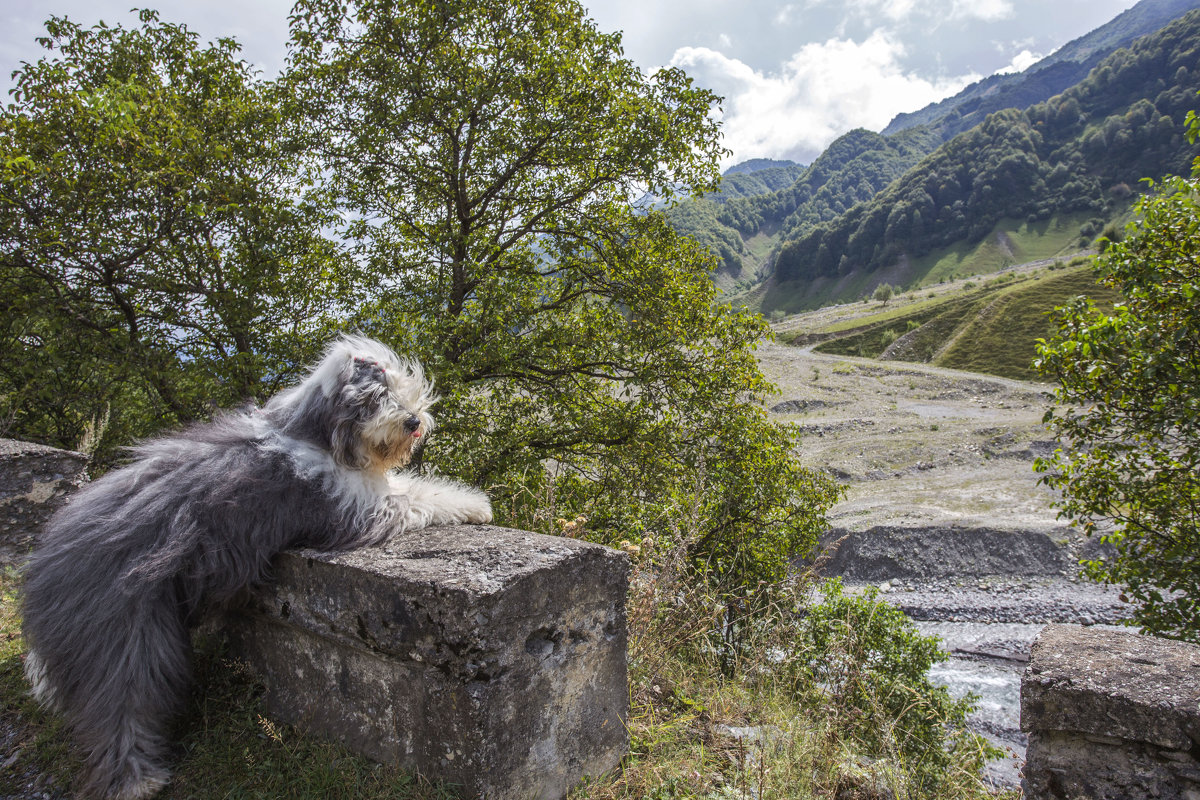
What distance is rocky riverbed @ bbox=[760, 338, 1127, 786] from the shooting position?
18.6m

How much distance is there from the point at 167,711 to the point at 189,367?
20.4 ft

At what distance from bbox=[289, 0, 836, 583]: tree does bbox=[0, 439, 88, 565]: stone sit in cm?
394

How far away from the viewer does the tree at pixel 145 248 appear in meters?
7.18

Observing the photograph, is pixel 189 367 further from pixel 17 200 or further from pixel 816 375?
pixel 816 375

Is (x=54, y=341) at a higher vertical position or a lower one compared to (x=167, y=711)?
higher

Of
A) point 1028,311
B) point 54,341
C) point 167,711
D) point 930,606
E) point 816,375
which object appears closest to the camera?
point 167,711

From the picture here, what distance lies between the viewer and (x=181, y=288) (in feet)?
27.6

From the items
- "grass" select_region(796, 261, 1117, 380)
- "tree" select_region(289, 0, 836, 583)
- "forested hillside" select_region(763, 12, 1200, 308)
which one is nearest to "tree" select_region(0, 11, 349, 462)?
"tree" select_region(289, 0, 836, 583)

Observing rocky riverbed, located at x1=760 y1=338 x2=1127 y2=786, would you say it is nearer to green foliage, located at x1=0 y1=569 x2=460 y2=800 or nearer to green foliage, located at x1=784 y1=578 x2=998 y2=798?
green foliage, located at x1=784 y1=578 x2=998 y2=798

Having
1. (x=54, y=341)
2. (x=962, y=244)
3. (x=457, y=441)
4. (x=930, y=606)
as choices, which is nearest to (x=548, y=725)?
(x=457, y=441)

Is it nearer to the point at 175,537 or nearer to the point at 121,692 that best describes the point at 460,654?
the point at 175,537

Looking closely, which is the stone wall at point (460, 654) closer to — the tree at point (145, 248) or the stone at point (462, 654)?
the stone at point (462, 654)

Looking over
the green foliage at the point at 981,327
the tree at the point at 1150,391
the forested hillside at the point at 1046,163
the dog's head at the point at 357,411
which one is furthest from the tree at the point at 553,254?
the forested hillside at the point at 1046,163

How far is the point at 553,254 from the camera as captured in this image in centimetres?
1022
